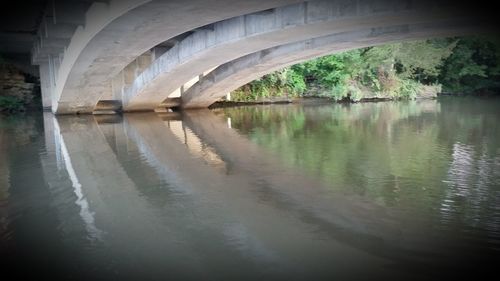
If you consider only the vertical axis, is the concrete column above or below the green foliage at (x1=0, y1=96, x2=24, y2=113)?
above

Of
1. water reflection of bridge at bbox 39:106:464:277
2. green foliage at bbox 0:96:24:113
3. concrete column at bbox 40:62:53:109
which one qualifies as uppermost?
concrete column at bbox 40:62:53:109

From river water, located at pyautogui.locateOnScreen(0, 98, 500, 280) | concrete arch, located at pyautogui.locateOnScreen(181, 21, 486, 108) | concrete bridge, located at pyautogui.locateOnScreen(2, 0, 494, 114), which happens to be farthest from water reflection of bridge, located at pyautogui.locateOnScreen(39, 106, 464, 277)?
concrete arch, located at pyautogui.locateOnScreen(181, 21, 486, 108)

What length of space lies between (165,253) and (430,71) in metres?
31.9

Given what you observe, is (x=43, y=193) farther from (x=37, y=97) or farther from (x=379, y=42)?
(x=37, y=97)

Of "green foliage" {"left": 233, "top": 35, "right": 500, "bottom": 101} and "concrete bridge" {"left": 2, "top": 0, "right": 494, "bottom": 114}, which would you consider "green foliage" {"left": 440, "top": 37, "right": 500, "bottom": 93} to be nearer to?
"green foliage" {"left": 233, "top": 35, "right": 500, "bottom": 101}

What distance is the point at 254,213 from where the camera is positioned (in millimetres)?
4453

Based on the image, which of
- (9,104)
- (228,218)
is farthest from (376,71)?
(228,218)

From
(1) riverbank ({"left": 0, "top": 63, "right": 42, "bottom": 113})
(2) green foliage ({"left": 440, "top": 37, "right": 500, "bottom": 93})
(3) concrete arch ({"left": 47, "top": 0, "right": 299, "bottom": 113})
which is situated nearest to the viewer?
(3) concrete arch ({"left": 47, "top": 0, "right": 299, "bottom": 113})

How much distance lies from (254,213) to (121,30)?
9.08 metres

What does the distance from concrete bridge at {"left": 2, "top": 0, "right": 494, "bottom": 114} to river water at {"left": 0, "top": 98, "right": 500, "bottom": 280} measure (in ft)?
12.5

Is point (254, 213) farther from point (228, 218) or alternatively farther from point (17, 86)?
point (17, 86)

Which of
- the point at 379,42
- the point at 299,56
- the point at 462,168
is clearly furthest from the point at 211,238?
the point at 299,56

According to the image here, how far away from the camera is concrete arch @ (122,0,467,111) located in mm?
10359

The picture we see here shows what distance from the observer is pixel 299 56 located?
18938mm
